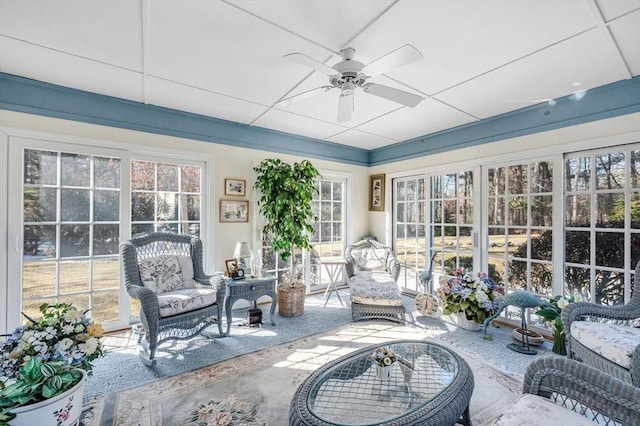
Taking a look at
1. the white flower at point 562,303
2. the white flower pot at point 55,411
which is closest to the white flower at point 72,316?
the white flower pot at point 55,411

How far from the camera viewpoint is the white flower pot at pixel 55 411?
1411 millimetres

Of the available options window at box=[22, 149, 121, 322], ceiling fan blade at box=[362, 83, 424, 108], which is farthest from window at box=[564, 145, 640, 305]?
window at box=[22, 149, 121, 322]

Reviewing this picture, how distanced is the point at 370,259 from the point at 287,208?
1535 mm

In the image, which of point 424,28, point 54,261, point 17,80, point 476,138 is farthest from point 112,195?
point 476,138

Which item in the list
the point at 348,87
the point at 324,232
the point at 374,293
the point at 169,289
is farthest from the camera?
the point at 324,232

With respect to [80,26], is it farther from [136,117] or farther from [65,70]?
[136,117]

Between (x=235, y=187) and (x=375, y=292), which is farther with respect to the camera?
(x=235, y=187)

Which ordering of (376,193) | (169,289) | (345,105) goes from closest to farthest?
(345,105) < (169,289) < (376,193)

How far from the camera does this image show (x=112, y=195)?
10.2ft

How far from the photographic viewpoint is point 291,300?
3.60m

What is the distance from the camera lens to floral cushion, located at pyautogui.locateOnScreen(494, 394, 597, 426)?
3.90 feet

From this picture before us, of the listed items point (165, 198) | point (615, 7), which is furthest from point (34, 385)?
point (615, 7)

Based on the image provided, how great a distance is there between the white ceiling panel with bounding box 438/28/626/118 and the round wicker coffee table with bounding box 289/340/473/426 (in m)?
2.27

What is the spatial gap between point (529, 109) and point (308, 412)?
11.8 ft
